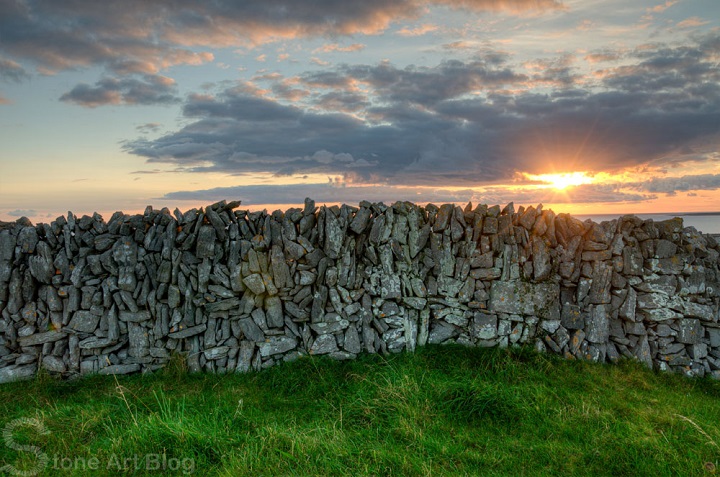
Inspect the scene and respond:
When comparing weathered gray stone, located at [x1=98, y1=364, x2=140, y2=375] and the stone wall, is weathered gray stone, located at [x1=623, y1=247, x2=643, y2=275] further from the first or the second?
weathered gray stone, located at [x1=98, y1=364, x2=140, y2=375]

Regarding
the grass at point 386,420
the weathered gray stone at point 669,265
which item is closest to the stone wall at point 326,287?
the weathered gray stone at point 669,265

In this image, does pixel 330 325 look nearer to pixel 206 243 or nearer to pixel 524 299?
pixel 206 243

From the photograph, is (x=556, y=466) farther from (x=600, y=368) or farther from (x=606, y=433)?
(x=600, y=368)

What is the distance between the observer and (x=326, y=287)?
8805 millimetres

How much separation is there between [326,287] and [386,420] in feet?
10.4

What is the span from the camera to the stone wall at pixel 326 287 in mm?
8766

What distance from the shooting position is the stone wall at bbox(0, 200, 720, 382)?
8766 mm

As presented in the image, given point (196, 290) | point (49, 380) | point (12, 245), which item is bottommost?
point (49, 380)

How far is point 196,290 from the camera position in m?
8.84

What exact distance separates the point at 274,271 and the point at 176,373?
2614mm

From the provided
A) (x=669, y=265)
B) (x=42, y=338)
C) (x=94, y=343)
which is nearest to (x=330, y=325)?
(x=94, y=343)

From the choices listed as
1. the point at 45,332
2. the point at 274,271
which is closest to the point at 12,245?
the point at 45,332

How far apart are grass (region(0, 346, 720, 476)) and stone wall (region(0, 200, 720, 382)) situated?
0.51m

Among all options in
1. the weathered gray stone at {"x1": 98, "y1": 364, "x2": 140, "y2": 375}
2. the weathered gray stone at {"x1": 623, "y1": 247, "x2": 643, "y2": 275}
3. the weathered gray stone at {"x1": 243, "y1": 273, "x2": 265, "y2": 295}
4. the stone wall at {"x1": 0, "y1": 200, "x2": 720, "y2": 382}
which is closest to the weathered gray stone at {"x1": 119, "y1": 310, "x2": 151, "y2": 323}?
the stone wall at {"x1": 0, "y1": 200, "x2": 720, "y2": 382}
